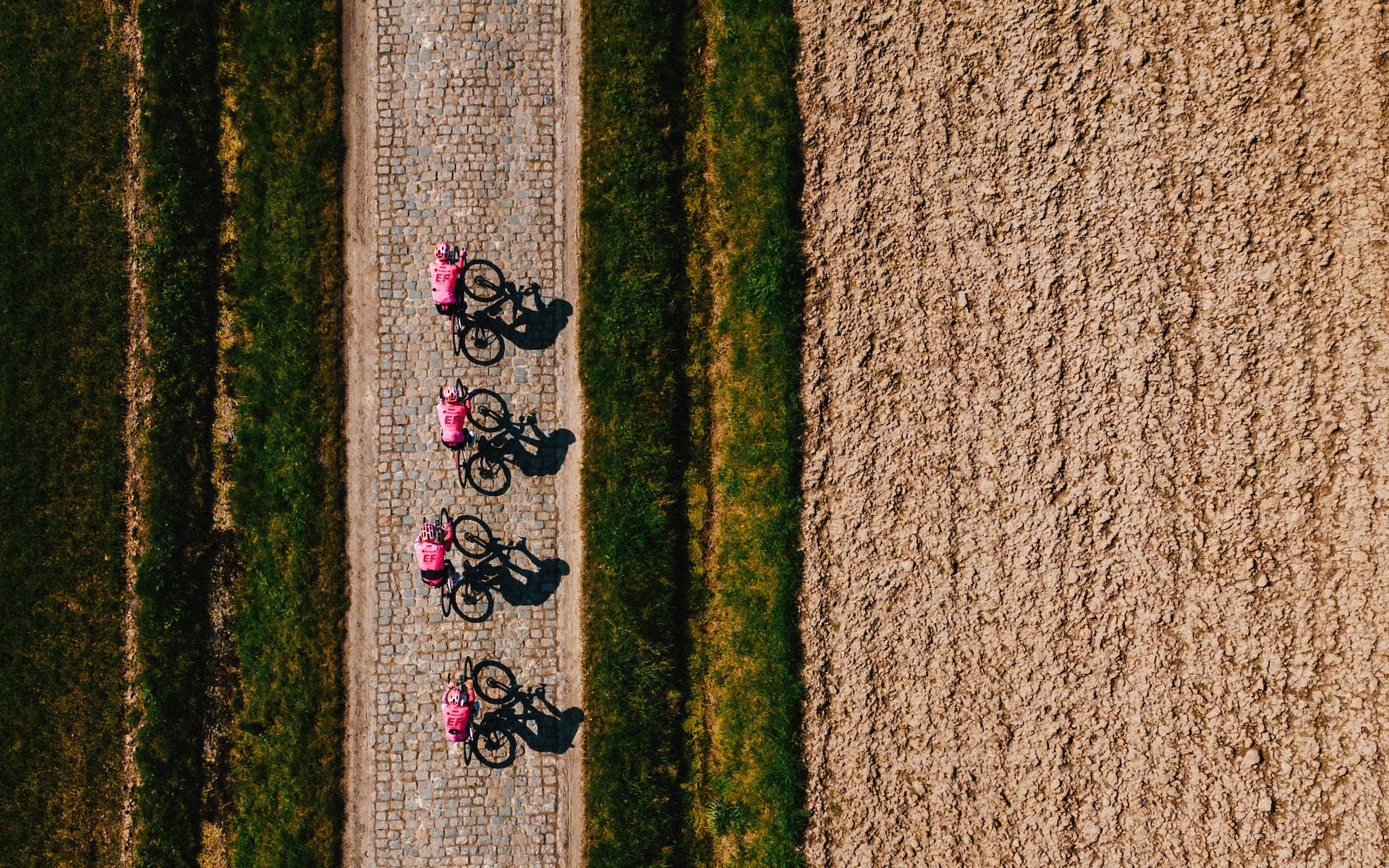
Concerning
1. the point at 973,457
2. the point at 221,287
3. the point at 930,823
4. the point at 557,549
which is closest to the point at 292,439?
the point at 221,287

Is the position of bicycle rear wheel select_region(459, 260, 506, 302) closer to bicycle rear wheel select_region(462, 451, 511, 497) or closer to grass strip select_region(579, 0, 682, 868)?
grass strip select_region(579, 0, 682, 868)

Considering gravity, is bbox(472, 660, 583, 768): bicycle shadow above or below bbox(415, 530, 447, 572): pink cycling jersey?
below

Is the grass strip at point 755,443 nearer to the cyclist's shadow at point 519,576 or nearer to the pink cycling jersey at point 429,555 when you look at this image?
the cyclist's shadow at point 519,576

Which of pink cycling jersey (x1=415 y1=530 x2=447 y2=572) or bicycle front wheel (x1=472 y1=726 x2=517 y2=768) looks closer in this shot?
pink cycling jersey (x1=415 y1=530 x2=447 y2=572)

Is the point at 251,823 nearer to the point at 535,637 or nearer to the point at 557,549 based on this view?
the point at 535,637

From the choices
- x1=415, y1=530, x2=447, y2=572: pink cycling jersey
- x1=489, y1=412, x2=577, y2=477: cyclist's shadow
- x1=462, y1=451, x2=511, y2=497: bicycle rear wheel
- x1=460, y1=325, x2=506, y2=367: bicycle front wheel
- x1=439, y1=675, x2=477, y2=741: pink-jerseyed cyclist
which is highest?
x1=460, y1=325, x2=506, y2=367: bicycle front wheel

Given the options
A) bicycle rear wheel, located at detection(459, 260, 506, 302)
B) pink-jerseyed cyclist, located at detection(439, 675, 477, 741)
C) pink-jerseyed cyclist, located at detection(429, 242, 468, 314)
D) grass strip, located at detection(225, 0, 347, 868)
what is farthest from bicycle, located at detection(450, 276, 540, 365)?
pink-jerseyed cyclist, located at detection(439, 675, 477, 741)
